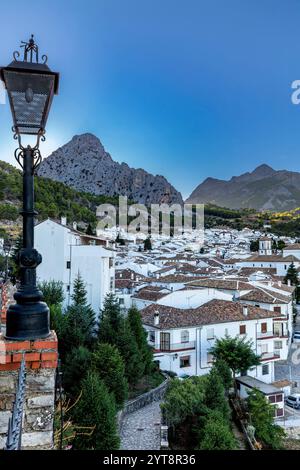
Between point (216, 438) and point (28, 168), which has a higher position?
point (28, 168)

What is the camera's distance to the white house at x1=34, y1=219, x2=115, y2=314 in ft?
74.3

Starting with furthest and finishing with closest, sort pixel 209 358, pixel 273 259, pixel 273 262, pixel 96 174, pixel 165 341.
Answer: pixel 96 174
pixel 273 259
pixel 273 262
pixel 209 358
pixel 165 341

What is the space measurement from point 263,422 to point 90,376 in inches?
352

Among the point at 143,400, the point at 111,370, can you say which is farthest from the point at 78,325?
the point at 143,400

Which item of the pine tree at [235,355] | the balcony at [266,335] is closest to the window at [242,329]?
the balcony at [266,335]

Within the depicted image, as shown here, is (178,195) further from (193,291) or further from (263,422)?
(263,422)

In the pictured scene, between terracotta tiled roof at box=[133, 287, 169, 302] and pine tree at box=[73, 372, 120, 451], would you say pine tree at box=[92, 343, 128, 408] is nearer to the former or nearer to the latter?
pine tree at box=[73, 372, 120, 451]

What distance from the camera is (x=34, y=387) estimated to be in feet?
9.05

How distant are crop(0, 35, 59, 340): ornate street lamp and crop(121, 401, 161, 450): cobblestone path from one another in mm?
12162

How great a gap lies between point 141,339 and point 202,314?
15.9ft

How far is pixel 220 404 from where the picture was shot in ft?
55.3

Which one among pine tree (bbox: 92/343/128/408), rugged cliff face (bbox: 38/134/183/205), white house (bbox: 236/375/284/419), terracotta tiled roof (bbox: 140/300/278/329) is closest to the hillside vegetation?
rugged cliff face (bbox: 38/134/183/205)

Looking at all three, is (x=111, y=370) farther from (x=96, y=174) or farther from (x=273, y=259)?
(x=96, y=174)
